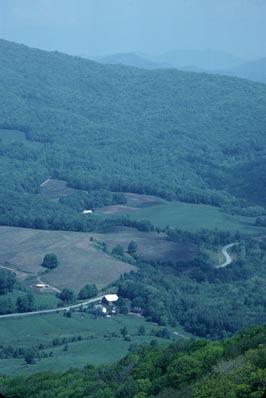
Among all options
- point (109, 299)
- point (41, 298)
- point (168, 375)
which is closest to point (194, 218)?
point (109, 299)

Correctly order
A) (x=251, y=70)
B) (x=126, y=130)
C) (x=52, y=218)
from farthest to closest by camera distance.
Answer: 1. (x=251, y=70)
2. (x=126, y=130)
3. (x=52, y=218)

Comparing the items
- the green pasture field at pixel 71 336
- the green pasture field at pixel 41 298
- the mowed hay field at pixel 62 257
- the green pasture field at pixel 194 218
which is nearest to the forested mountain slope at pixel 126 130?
the green pasture field at pixel 194 218

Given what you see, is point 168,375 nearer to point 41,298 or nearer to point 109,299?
point 109,299

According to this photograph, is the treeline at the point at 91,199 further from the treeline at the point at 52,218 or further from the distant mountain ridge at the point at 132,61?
the distant mountain ridge at the point at 132,61

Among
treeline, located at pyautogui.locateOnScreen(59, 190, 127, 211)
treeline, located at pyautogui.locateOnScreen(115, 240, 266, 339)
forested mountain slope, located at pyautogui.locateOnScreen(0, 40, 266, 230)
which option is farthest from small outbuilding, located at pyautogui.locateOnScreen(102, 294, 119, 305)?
treeline, located at pyautogui.locateOnScreen(59, 190, 127, 211)

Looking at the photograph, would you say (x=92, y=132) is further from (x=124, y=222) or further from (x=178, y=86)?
(x=124, y=222)

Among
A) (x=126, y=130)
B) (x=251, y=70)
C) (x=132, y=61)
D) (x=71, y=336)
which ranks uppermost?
(x=251, y=70)
